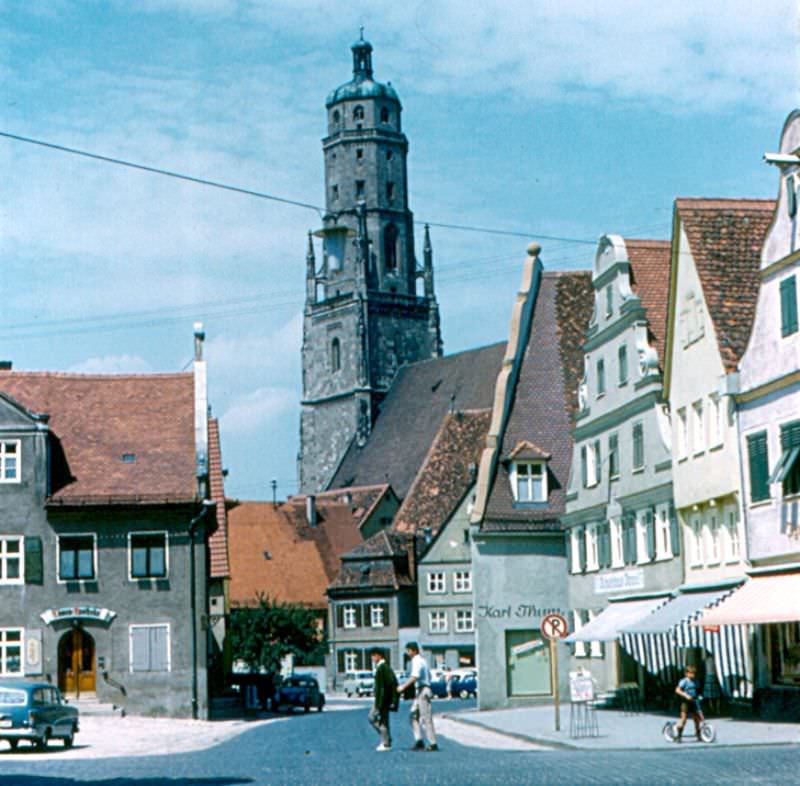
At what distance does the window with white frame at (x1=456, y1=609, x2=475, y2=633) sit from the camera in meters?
91.8

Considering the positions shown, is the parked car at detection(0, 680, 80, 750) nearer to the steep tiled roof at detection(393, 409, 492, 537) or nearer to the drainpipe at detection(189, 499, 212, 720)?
the drainpipe at detection(189, 499, 212, 720)

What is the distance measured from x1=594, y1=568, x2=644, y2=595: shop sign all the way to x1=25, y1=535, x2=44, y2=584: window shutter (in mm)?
15489

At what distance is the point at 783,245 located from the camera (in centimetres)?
3425

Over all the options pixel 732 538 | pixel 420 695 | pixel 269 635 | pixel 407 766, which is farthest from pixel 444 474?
pixel 407 766

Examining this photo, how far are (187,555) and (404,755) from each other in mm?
22566

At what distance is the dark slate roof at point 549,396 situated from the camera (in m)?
52.6

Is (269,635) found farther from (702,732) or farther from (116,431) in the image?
(702,732)

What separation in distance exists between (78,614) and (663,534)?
1650 cm

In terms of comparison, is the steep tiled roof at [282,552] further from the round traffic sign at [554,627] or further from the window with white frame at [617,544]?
the round traffic sign at [554,627]

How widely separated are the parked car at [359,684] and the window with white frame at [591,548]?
122 ft

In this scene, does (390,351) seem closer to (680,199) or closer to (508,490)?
(508,490)

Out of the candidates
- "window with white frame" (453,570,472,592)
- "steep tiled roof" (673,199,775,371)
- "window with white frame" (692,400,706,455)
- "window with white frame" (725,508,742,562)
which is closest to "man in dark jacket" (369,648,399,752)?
"window with white frame" (725,508,742,562)

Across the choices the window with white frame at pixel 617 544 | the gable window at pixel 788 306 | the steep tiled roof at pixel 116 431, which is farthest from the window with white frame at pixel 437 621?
the gable window at pixel 788 306

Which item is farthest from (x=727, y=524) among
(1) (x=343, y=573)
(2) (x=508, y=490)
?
(1) (x=343, y=573)
